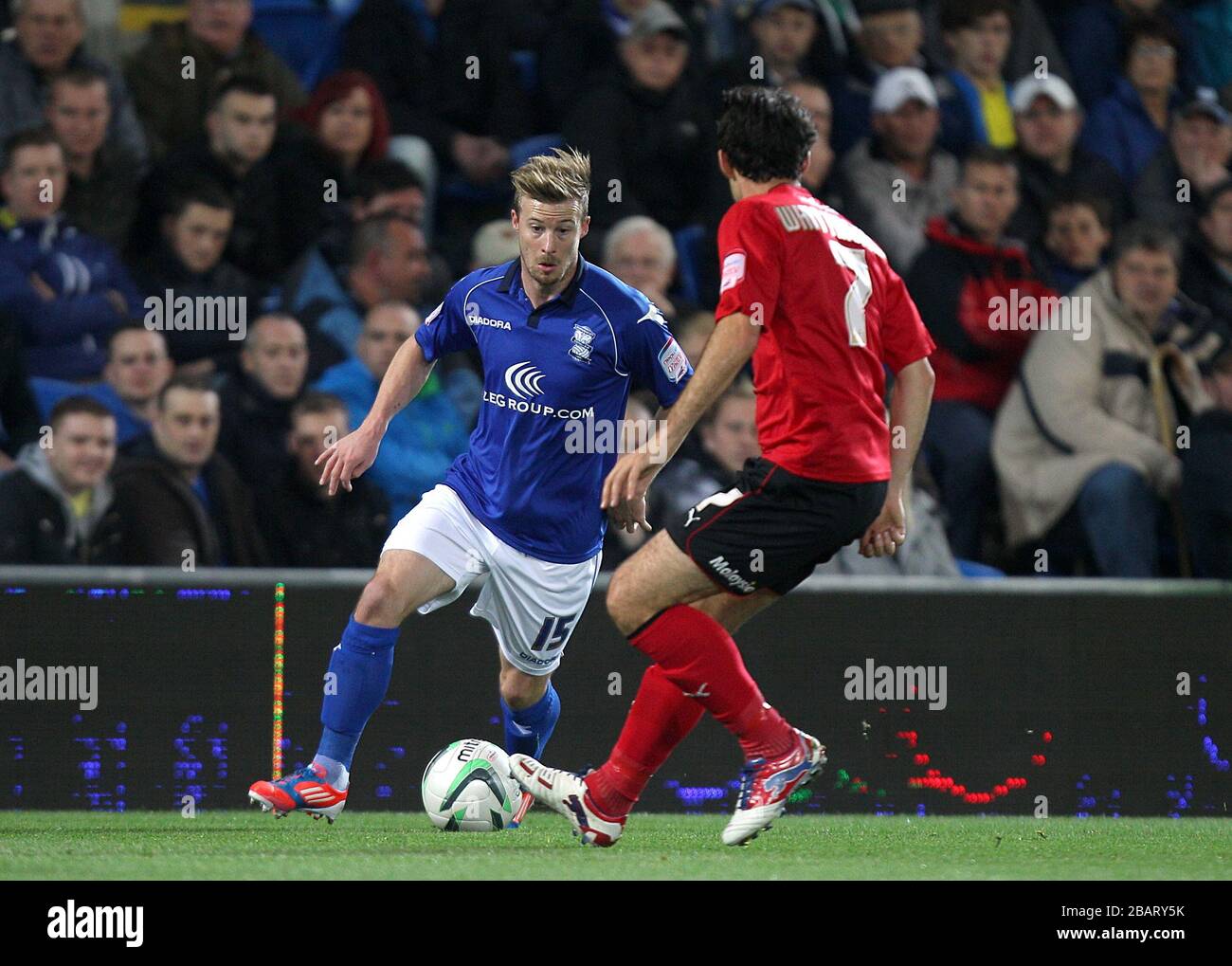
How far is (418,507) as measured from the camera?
571cm

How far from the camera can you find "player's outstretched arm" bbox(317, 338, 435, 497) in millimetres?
5543

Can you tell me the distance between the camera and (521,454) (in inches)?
226

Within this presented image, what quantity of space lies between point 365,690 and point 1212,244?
5.04 meters

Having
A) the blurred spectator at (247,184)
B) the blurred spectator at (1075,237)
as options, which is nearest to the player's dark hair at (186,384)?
the blurred spectator at (247,184)

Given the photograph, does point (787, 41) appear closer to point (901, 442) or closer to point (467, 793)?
point (901, 442)

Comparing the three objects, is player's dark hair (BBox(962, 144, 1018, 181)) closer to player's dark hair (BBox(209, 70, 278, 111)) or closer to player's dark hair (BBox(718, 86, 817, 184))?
player's dark hair (BBox(209, 70, 278, 111))

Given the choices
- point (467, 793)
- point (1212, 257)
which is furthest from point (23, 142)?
point (1212, 257)

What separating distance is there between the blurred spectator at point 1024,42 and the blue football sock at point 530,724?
4.16 meters

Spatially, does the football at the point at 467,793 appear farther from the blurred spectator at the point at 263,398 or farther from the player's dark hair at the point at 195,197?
the player's dark hair at the point at 195,197

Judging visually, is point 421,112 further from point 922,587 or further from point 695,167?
point 922,587

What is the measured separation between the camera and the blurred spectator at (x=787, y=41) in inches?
340

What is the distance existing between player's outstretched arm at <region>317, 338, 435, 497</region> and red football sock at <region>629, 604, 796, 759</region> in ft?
3.55

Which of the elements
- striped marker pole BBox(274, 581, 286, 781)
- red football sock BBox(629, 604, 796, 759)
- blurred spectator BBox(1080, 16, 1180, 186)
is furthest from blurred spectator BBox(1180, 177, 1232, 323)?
red football sock BBox(629, 604, 796, 759)

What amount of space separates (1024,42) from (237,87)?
3655 millimetres
